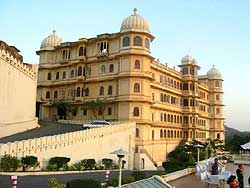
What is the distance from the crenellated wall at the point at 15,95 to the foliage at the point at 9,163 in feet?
31.8

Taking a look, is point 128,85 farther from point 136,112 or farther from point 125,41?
point 125,41

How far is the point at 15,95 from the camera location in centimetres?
3375

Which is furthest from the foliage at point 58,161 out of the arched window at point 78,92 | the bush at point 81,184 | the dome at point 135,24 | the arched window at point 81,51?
the arched window at point 81,51

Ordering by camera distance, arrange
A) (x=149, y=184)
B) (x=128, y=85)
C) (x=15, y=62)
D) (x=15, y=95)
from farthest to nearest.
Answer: (x=128, y=85)
(x=15, y=95)
(x=15, y=62)
(x=149, y=184)

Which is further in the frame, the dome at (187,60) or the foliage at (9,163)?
the dome at (187,60)

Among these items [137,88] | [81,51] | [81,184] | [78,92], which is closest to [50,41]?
[81,51]

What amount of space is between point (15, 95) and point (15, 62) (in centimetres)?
324

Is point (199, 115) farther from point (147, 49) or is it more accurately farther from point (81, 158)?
point (81, 158)

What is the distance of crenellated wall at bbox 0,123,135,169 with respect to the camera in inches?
890

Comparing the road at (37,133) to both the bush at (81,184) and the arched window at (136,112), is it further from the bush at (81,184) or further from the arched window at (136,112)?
the bush at (81,184)

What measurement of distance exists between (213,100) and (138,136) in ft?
121

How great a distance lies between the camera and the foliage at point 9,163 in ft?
66.6

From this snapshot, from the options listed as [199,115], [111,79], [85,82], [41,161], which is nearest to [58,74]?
[85,82]

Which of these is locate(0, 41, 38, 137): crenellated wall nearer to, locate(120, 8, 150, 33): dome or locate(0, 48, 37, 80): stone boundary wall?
locate(0, 48, 37, 80): stone boundary wall
